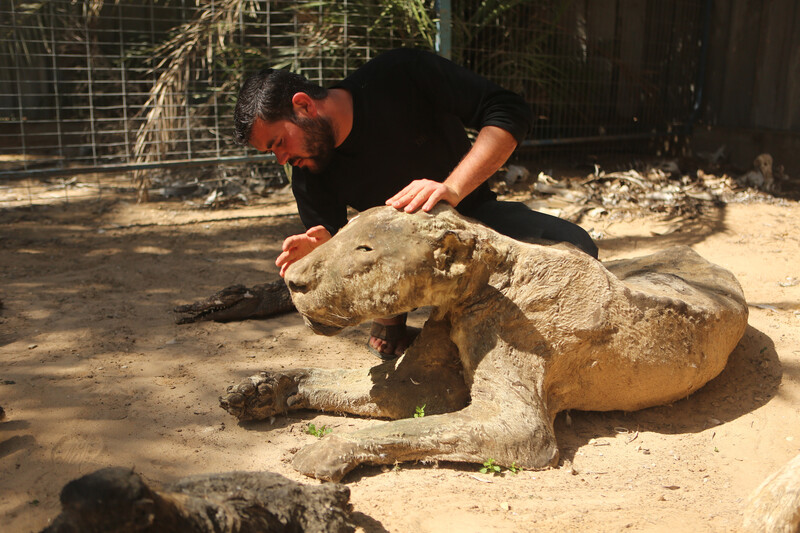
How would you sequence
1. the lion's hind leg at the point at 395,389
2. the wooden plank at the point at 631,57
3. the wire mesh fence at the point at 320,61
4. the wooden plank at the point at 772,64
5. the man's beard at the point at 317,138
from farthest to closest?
1. the wooden plank at the point at 631,57
2. the wooden plank at the point at 772,64
3. the wire mesh fence at the point at 320,61
4. the man's beard at the point at 317,138
5. the lion's hind leg at the point at 395,389

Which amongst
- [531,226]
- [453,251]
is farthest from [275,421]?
[531,226]

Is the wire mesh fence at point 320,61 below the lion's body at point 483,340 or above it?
above

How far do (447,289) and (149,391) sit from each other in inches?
54.4

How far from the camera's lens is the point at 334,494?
6.05 ft

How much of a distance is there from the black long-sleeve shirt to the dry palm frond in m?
3.16

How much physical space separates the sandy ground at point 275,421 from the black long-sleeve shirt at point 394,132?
2.56 ft

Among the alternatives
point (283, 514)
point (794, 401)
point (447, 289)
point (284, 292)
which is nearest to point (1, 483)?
point (283, 514)

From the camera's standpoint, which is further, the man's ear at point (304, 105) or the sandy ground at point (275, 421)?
the man's ear at point (304, 105)

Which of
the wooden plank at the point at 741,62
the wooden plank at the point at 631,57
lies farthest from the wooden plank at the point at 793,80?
the wooden plank at the point at 631,57

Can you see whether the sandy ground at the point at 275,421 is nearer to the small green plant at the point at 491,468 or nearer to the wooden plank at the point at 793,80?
the small green plant at the point at 491,468

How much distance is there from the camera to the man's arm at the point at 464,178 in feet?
7.56

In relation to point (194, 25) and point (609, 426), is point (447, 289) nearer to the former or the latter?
point (609, 426)

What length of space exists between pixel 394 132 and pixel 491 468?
1596 millimetres

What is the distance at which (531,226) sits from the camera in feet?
9.84
